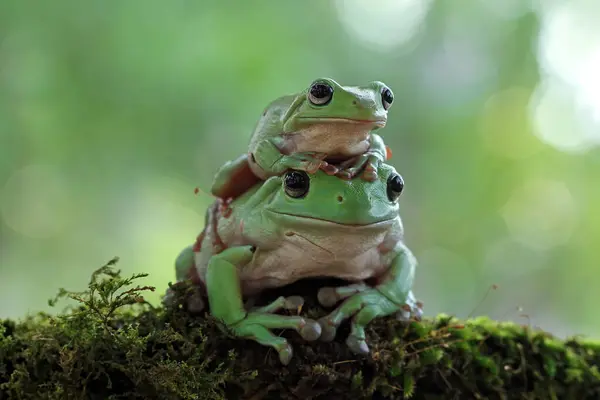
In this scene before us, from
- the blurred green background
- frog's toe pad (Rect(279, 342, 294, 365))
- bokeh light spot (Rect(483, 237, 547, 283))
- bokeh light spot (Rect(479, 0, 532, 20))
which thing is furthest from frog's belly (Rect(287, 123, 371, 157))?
bokeh light spot (Rect(479, 0, 532, 20))

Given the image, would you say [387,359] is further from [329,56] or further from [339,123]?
[329,56]

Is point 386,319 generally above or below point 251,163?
below

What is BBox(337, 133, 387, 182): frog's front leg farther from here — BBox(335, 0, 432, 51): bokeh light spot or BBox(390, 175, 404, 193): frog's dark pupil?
BBox(335, 0, 432, 51): bokeh light spot

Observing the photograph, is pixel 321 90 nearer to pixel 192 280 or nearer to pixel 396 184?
pixel 396 184

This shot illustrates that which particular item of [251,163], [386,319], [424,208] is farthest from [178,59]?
[386,319]

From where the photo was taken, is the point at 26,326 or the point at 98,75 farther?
the point at 98,75

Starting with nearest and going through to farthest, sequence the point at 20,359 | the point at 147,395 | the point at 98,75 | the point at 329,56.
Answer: the point at 147,395
the point at 20,359
the point at 98,75
the point at 329,56

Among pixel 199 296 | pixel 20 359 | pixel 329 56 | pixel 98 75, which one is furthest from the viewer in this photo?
pixel 329 56
